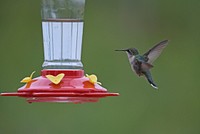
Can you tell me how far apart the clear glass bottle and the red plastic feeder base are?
345 millimetres

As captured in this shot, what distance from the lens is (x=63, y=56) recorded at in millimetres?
4105

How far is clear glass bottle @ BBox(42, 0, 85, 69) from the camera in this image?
4.06 metres

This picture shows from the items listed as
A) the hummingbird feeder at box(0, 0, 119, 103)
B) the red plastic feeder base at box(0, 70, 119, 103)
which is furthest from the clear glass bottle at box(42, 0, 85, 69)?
the red plastic feeder base at box(0, 70, 119, 103)

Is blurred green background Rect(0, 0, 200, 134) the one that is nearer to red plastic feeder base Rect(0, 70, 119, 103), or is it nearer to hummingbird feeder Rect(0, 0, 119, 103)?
hummingbird feeder Rect(0, 0, 119, 103)

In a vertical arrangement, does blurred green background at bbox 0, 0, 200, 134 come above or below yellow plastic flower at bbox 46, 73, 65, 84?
below

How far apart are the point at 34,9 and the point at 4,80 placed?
0.88 m

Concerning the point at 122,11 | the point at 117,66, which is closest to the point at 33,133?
the point at 117,66

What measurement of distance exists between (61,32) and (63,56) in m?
0.15

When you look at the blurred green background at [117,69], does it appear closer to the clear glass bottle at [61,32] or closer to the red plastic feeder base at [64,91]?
the clear glass bottle at [61,32]

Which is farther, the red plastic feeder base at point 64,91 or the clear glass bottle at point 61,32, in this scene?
the clear glass bottle at point 61,32

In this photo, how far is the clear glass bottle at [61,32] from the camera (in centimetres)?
406

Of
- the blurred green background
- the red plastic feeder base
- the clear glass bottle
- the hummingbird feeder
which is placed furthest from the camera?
the blurred green background

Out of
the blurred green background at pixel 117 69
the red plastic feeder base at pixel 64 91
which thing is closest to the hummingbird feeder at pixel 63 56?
the red plastic feeder base at pixel 64 91

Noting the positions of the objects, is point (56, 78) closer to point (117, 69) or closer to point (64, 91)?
point (64, 91)
